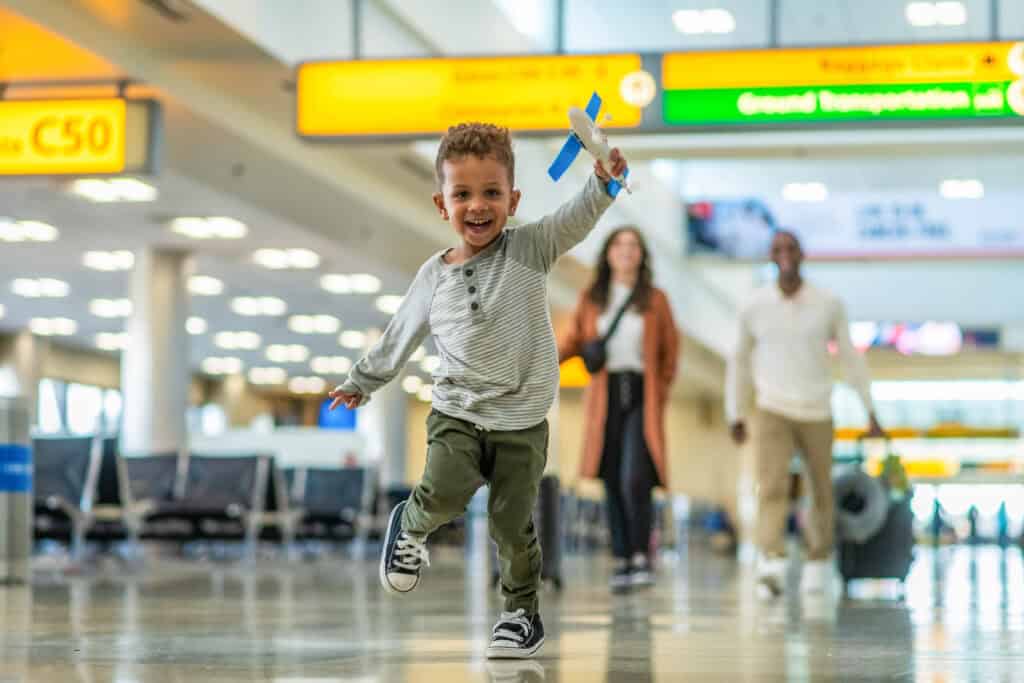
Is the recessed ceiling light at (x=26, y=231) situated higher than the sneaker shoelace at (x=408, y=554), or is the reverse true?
the recessed ceiling light at (x=26, y=231)

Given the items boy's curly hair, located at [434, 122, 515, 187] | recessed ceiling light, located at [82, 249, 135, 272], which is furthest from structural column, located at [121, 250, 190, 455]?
boy's curly hair, located at [434, 122, 515, 187]

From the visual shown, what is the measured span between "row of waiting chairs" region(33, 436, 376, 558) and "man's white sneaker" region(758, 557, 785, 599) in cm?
720

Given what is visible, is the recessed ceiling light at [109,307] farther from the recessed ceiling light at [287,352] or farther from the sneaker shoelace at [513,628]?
the sneaker shoelace at [513,628]

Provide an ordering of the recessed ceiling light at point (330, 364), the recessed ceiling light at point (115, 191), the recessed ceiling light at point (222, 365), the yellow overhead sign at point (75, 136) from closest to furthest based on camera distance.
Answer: the yellow overhead sign at point (75, 136), the recessed ceiling light at point (115, 191), the recessed ceiling light at point (330, 364), the recessed ceiling light at point (222, 365)

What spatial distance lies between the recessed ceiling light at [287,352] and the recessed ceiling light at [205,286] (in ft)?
30.8

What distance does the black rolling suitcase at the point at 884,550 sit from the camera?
32.1 ft

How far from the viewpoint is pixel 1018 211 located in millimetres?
24719

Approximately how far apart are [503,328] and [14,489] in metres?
7.10

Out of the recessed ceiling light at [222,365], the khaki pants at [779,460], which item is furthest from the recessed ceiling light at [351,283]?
the khaki pants at [779,460]

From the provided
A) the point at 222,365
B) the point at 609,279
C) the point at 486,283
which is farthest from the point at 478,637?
the point at 222,365

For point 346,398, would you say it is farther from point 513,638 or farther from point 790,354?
point 790,354

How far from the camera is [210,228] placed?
2056 centimetres

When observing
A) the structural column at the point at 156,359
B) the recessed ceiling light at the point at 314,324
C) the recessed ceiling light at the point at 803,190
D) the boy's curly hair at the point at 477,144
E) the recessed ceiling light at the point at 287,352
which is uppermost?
the recessed ceiling light at the point at 803,190

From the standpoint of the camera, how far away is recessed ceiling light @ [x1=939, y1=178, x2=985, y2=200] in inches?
1028
